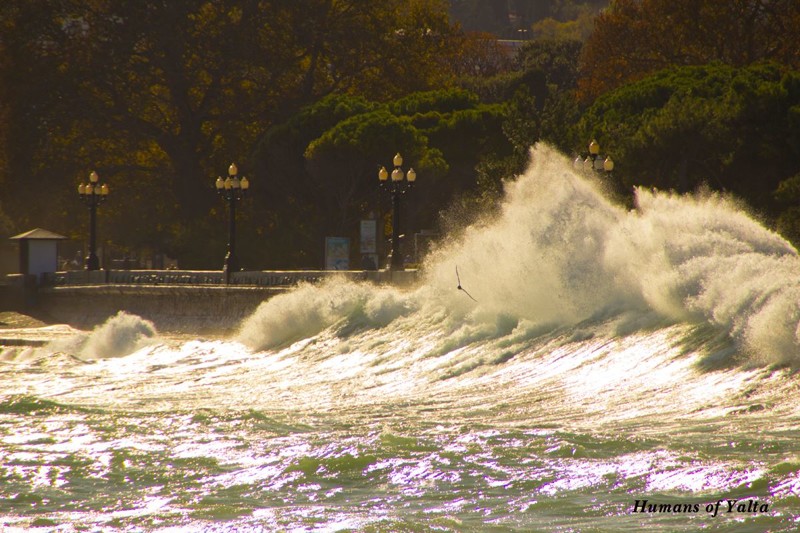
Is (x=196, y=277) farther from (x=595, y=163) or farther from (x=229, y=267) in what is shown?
(x=595, y=163)

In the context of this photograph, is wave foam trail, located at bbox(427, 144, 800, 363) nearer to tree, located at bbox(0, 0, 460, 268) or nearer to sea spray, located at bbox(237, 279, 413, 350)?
sea spray, located at bbox(237, 279, 413, 350)

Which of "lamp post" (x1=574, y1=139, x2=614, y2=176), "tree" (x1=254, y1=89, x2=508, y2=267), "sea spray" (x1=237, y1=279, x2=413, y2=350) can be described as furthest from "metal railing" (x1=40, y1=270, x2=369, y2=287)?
"tree" (x1=254, y1=89, x2=508, y2=267)

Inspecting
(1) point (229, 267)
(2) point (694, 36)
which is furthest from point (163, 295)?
(2) point (694, 36)

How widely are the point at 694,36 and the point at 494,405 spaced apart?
151ft

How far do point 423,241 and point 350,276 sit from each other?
21.9ft

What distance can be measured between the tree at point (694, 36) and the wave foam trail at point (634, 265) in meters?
32.6

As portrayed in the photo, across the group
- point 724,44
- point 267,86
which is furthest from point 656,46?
point 267,86

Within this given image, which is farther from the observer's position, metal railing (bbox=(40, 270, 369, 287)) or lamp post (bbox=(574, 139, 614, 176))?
metal railing (bbox=(40, 270, 369, 287))

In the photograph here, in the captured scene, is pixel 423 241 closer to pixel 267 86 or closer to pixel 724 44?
pixel 267 86

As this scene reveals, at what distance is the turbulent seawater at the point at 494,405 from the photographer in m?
10.3

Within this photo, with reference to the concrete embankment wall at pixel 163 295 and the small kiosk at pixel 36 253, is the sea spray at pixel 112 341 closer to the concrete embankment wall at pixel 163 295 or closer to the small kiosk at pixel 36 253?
the concrete embankment wall at pixel 163 295

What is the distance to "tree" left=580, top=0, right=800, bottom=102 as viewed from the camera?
57.3 metres

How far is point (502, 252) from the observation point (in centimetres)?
2467

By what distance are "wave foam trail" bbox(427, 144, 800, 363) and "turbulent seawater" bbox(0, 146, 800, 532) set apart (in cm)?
4
